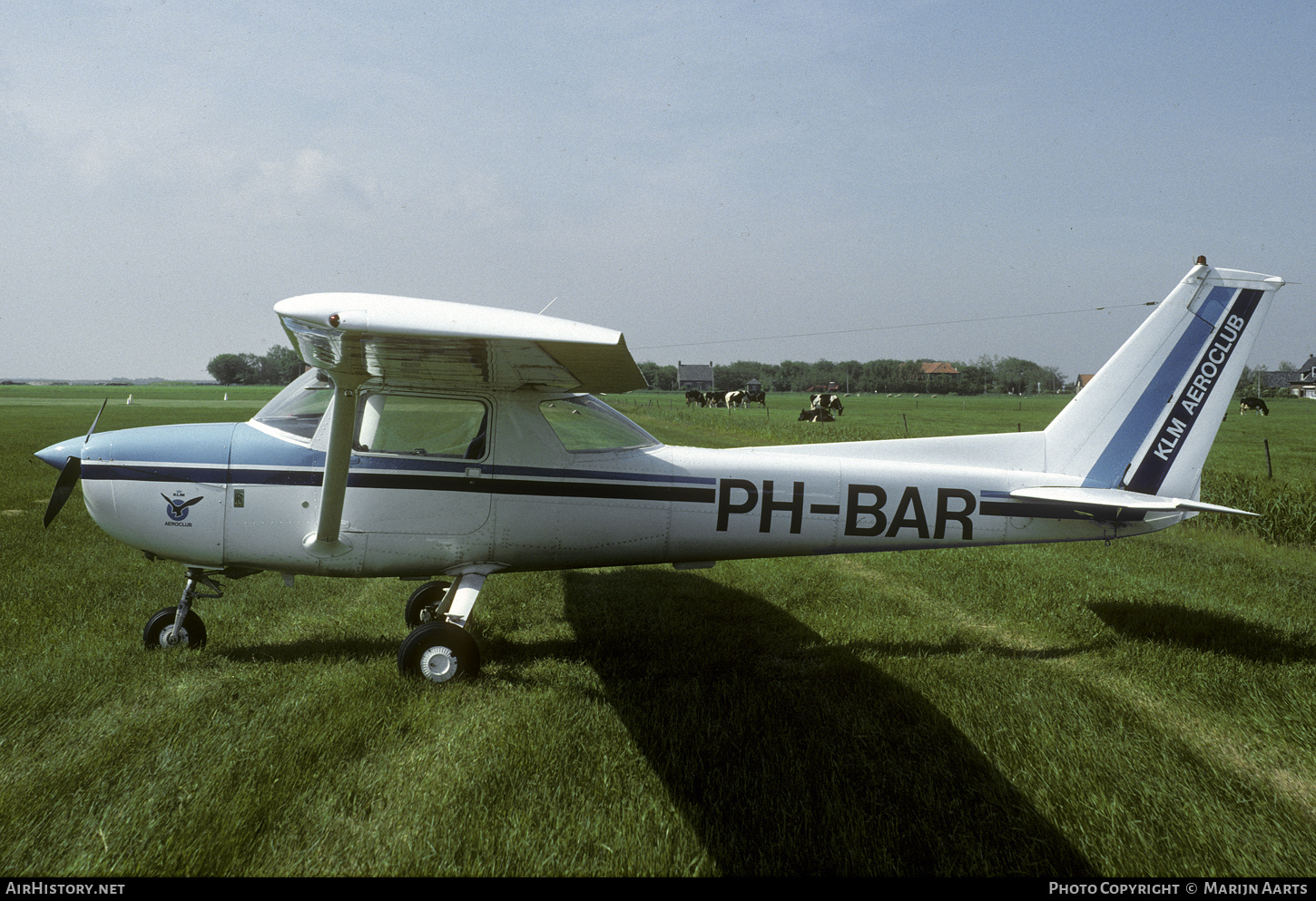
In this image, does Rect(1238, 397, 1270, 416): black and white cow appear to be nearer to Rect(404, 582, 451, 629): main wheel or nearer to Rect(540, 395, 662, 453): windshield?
Rect(540, 395, 662, 453): windshield

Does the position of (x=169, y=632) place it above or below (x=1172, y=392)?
below

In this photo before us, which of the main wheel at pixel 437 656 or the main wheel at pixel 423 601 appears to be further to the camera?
the main wheel at pixel 423 601

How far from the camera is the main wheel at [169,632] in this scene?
5012 mm

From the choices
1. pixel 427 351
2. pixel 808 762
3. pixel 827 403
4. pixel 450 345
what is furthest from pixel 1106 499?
pixel 827 403

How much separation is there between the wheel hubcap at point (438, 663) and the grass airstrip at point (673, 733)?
0.51 feet

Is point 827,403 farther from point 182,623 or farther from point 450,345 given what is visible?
point 450,345

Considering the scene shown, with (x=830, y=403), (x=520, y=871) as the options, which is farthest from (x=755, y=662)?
(x=830, y=403)

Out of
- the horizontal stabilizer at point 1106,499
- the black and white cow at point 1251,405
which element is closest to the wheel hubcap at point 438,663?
the horizontal stabilizer at point 1106,499

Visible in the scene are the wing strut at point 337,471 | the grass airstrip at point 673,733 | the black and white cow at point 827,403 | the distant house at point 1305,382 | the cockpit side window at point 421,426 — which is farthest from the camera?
the distant house at point 1305,382

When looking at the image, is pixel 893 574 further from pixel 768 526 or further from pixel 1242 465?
pixel 1242 465

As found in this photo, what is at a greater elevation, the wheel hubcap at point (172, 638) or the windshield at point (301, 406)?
the windshield at point (301, 406)

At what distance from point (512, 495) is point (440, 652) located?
3.89 ft

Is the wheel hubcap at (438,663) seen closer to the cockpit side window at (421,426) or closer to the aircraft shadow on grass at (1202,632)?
the cockpit side window at (421,426)

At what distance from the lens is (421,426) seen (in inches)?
191
